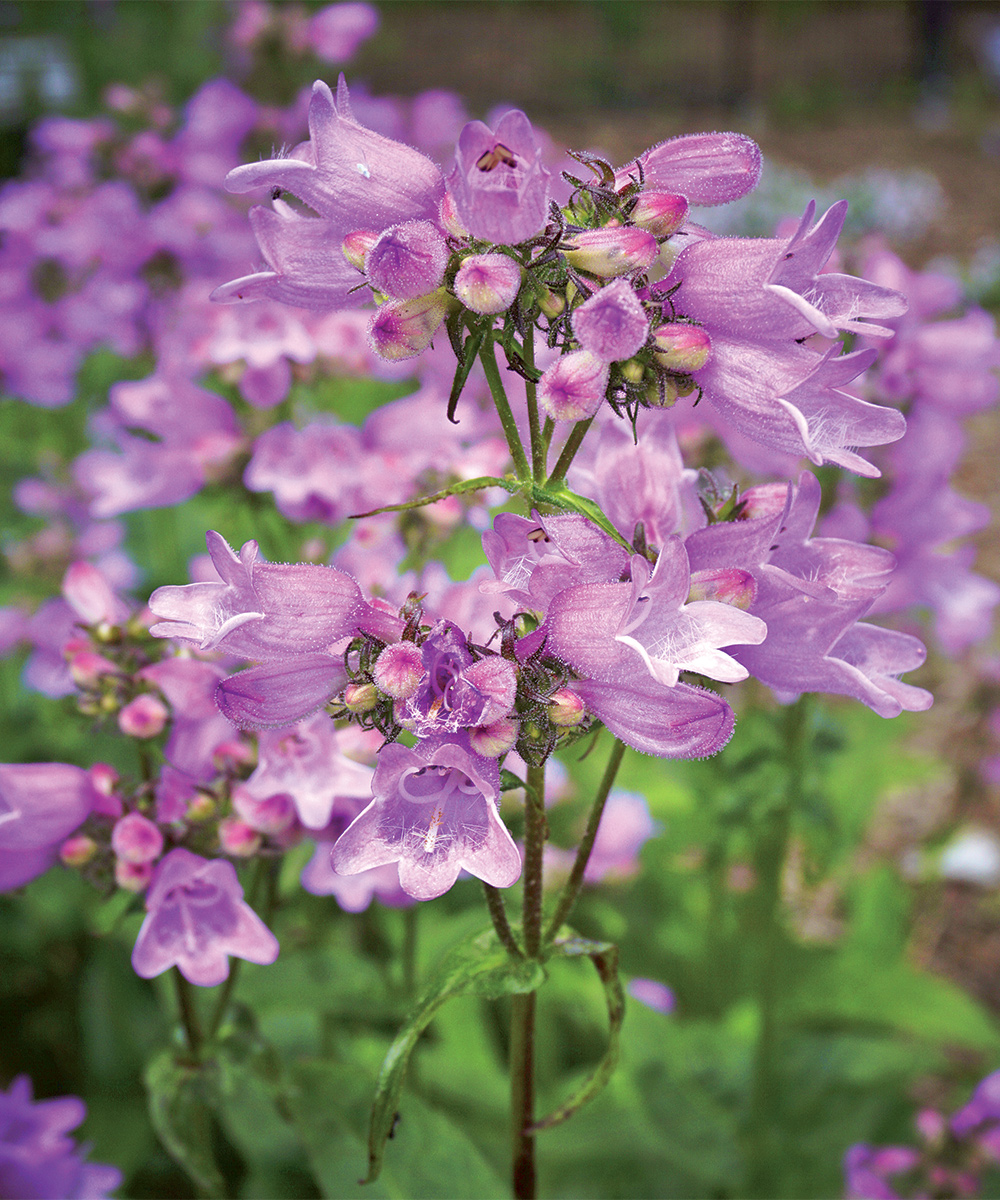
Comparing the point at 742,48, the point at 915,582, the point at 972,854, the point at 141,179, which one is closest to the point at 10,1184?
the point at 915,582

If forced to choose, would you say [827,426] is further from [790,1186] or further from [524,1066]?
[790,1186]

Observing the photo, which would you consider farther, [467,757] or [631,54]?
[631,54]

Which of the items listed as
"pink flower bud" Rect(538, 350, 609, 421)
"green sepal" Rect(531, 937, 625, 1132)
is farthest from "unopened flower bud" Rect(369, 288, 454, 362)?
"green sepal" Rect(531, 937, 625, 1132)

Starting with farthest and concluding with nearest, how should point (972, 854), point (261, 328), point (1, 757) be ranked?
point (972, 854)
point (1, 757)
point (261, 328)

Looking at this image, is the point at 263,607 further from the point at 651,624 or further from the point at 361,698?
the point at 651,624

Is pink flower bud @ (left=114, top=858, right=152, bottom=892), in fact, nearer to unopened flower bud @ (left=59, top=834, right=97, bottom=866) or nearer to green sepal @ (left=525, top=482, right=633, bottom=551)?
unopened flower bud @ (left=59, top=834, right=97, bottom=866)
